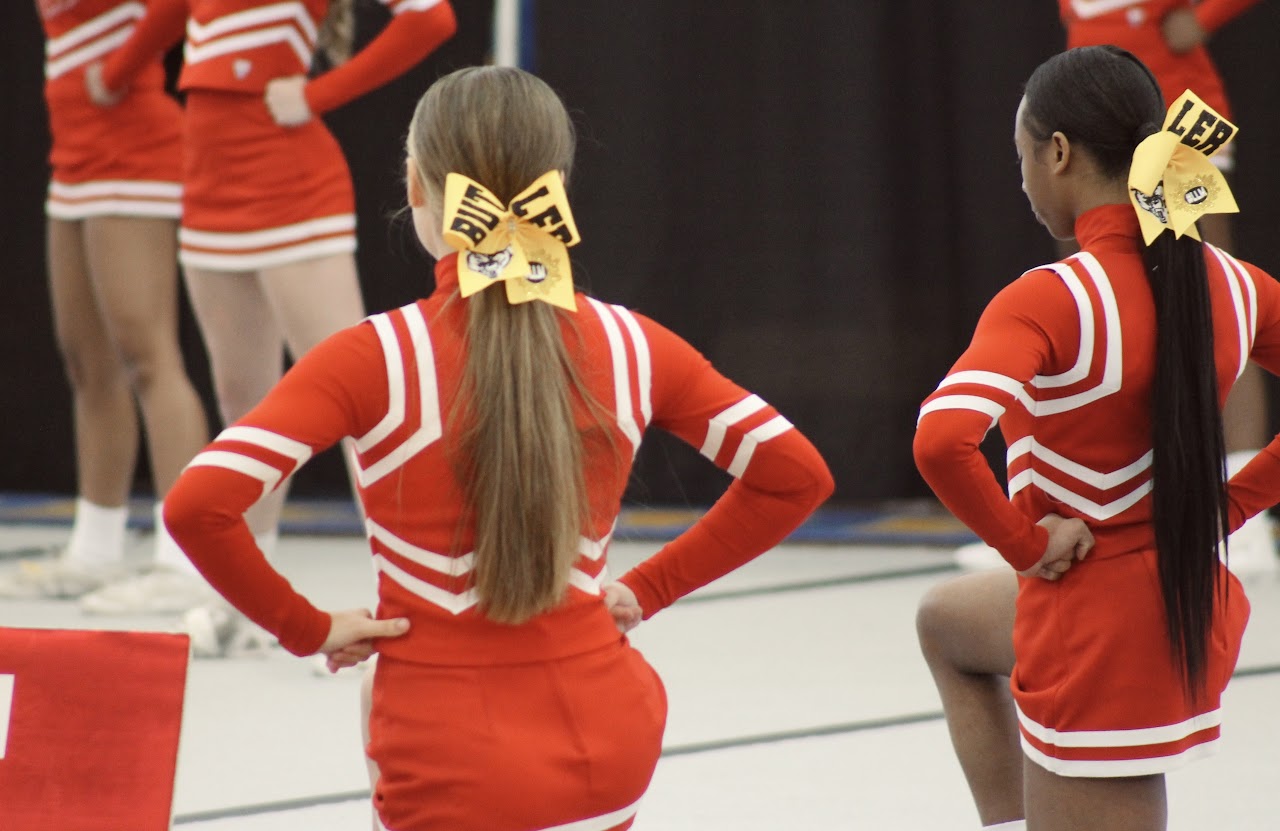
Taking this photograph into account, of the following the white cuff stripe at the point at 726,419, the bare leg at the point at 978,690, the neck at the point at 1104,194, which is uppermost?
the neck at the point at 1104,194

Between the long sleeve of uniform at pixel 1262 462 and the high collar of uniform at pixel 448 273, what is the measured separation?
28.9 inches

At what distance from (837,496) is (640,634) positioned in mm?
1234

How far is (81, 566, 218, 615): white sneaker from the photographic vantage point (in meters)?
3.03

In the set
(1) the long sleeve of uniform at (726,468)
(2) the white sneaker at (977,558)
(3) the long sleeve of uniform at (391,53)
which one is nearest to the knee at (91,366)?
(3) the long sleeve of uniform at (391,53)

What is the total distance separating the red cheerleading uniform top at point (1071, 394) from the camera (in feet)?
4.53

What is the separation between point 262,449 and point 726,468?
40 centimetres

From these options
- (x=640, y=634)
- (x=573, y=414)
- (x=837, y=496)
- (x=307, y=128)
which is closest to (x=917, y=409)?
(x=837, y=496)

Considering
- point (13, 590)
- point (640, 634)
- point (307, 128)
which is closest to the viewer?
Answer: point (307, 128)

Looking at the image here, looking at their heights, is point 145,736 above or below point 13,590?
above

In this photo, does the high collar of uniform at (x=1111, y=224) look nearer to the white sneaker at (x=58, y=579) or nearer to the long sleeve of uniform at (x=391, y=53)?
the long sleeve of uniform at (x=391, y=53)

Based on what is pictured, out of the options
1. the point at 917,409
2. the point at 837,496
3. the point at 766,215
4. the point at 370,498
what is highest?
the point at 370,498

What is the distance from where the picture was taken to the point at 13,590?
3.21 meters

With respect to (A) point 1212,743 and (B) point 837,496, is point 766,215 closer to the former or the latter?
(B) point 837,496

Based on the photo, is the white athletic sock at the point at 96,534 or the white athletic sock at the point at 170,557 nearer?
the white athletic sock at the point at 170,557
